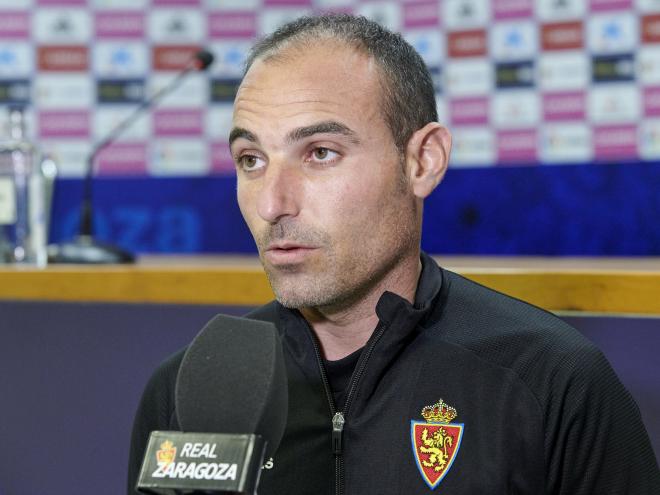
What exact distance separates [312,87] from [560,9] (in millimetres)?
2727

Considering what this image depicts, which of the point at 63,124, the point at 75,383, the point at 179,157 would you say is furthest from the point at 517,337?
the point at 63,124

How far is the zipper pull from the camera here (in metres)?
0.93

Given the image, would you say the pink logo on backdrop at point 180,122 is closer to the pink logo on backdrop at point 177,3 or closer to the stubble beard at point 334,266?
the pink logo on backdrop at point 177,3

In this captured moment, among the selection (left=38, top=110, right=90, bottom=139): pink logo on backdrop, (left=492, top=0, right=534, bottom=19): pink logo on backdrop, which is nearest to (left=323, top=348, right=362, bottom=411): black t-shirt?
(left=492, top=0, right=534, bottom=19): pink logo on backdrop

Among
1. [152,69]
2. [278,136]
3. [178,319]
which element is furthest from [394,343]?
[152,69]

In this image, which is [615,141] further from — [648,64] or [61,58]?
[61,58]

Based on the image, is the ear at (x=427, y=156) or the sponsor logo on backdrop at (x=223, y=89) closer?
the ear at (x=427, y=156)

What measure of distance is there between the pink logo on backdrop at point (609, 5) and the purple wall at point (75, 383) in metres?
2.49

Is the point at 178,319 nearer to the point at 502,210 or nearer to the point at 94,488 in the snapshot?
the point at 94,488

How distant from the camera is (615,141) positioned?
338 centimetres

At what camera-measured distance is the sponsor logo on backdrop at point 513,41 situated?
11.5ft

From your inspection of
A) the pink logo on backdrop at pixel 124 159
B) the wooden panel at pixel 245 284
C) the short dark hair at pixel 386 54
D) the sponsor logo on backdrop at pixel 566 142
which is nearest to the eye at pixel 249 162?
the short dark hair at pixel 386 54

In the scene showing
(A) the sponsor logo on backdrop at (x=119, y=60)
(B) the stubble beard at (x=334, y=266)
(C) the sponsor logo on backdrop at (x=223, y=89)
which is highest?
(A) the sponsor logo on backdrop at (x=119, y=60)

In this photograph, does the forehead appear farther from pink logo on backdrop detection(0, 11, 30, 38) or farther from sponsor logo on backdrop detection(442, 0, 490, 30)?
pink logo on backdrop detection(0, 11, 30, 38)
